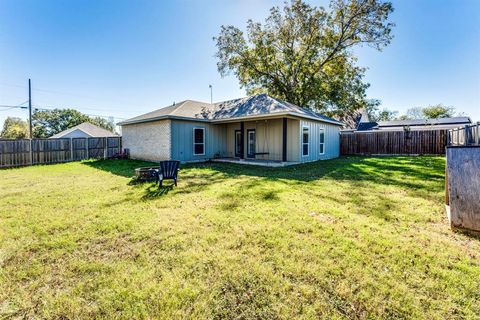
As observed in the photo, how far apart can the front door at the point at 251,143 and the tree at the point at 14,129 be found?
168 ft

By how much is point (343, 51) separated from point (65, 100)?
117 feet

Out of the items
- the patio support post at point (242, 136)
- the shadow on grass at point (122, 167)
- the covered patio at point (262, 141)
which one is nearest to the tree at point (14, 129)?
the shadow on grass at point (122, 167)

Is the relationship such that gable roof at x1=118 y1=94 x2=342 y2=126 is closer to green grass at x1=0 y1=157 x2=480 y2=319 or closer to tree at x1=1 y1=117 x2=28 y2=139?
green grass at x1=0 y1=157 x2=480 y2=319

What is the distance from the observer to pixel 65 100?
108 feet

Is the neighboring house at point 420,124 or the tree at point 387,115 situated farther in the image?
the tree at point 387,115

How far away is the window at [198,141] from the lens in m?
13.5

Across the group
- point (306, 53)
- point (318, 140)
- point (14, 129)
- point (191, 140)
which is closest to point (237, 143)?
point (191, 140)

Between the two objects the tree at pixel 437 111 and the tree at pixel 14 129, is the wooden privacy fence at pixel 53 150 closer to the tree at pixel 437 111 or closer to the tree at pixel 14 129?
the tree at pixel 14 129

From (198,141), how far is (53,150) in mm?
9187

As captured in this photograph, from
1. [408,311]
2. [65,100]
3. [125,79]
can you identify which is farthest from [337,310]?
[65,100]

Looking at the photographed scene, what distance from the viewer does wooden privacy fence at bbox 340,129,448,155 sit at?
53.2 ft

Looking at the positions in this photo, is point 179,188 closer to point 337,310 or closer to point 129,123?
point 337,310

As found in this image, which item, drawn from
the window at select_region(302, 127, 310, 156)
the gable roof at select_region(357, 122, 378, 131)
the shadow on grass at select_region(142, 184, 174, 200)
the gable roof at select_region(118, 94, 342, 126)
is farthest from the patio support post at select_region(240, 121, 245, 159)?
the gable roof at select_region(357, 122, 378, 131)

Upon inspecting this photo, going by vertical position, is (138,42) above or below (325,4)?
below
